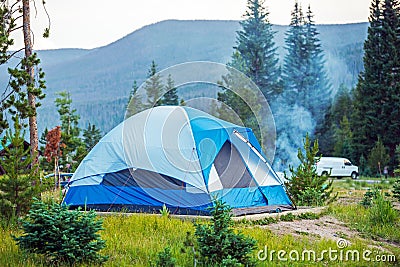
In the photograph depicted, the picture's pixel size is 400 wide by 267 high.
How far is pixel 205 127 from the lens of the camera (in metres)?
9.68

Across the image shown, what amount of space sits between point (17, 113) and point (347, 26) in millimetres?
99664

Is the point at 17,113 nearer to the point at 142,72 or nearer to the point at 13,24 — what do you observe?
the point at 13,24

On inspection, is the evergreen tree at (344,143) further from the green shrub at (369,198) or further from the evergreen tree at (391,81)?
the green shrub at (369,198)

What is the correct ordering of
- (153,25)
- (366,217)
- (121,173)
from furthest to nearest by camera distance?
(153,25) → (121,173) → (366,217)

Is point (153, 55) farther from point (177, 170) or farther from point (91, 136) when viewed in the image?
point (177, 170)

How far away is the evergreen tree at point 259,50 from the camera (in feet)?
122

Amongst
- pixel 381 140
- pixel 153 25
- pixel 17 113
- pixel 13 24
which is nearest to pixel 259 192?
pixel 17 113

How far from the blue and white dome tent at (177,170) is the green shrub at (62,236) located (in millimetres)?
3620

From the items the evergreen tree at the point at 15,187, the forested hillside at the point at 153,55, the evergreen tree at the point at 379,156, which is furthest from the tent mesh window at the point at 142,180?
the forested hillside at the point at 153,55

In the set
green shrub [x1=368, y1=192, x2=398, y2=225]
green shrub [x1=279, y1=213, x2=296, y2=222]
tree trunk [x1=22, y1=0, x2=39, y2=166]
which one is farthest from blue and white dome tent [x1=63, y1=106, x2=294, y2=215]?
green shrub [x1=368, y1=192, x2=398, y2=225]

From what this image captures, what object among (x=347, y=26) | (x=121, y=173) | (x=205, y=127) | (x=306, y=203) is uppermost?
(x=347, y=26)

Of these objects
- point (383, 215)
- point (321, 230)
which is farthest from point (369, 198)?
point (321, 230)

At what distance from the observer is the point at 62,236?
527cm

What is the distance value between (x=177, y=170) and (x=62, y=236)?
417 cm
